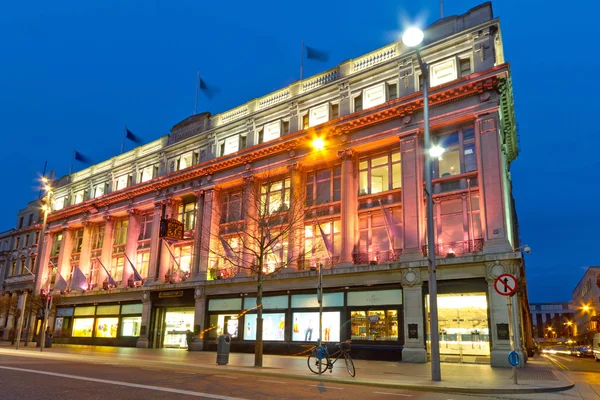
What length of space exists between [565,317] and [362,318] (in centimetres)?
18149

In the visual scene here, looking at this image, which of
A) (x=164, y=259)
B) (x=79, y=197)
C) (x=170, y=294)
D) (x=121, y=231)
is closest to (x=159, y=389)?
(x=170, y=294)

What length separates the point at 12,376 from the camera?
12.7 m

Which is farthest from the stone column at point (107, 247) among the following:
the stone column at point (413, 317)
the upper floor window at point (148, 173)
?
the stone column at point (413, 317)

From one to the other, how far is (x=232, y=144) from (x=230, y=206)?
5424 millimetres

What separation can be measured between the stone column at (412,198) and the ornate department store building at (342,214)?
0.28ft

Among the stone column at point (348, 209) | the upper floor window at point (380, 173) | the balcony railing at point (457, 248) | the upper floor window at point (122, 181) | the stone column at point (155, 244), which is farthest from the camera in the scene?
the upper floor window at point (122, 181)

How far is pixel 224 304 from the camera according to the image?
1385 inches

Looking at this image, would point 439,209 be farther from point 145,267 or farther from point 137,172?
point 137,172

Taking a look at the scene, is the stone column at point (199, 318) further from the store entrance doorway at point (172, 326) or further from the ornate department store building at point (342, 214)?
the store entrance doorway at point (172, 326)

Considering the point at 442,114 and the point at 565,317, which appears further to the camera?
the point at 565,317

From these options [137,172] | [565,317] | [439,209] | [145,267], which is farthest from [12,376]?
[565,317]

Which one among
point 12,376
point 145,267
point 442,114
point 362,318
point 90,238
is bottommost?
point 12,376

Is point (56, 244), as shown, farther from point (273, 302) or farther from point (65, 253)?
point (273, 302)

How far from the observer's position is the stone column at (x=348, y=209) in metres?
29.9
